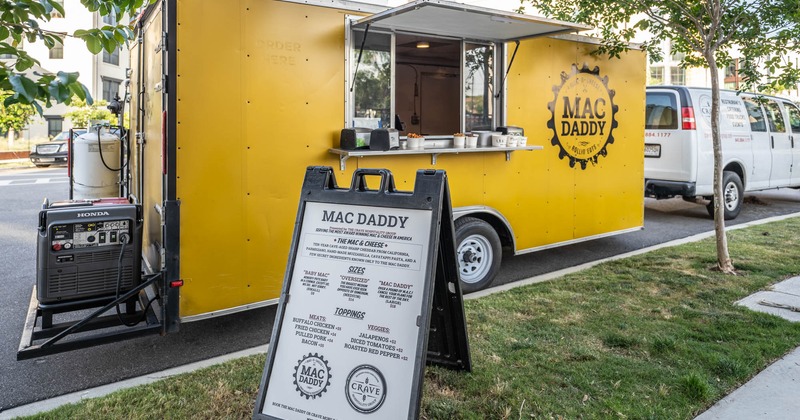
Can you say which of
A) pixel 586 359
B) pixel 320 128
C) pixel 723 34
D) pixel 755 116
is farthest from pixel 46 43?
pixel 755 116

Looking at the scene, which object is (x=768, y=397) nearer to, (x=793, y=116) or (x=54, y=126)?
(x=793, y=116)

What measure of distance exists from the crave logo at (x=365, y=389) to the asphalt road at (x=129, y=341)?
6.25ft

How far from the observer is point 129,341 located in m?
4.78

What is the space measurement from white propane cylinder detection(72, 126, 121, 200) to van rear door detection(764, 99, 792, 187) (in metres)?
10.8

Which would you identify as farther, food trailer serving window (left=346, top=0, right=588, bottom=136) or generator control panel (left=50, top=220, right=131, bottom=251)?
food trailer serving window (left=346, top=0, right=588, bottom=136)

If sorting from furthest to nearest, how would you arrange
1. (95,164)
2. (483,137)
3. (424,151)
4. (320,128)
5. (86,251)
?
(483,137) < (95,164) < (424,151) < (320,128) < (86,251)

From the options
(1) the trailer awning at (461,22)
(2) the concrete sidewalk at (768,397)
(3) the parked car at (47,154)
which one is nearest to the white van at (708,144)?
(1) the trailer awning at (461,22)

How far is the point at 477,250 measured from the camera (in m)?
6.07

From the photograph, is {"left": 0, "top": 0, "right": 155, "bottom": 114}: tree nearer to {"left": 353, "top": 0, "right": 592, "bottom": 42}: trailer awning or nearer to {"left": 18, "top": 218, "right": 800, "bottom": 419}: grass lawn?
{"left": 18, "top": 218, "right": 800, "bottom": 419}: grass lawn

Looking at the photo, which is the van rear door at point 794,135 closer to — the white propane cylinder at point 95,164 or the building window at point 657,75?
the white propane cylinder at point 95,164

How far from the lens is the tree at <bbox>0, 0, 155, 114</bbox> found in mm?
2248

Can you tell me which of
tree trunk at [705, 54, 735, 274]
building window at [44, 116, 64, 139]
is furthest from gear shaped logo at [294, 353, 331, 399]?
building window at [44, 116, 64, 139]

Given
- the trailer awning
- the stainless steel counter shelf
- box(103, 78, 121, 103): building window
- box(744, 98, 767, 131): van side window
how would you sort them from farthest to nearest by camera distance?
box(103, 78, 121, 103): building window → box(744, 98, 767, 131): van side window → the stainless steel counter shelf → the trailer awning

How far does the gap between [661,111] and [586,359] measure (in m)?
7.12
